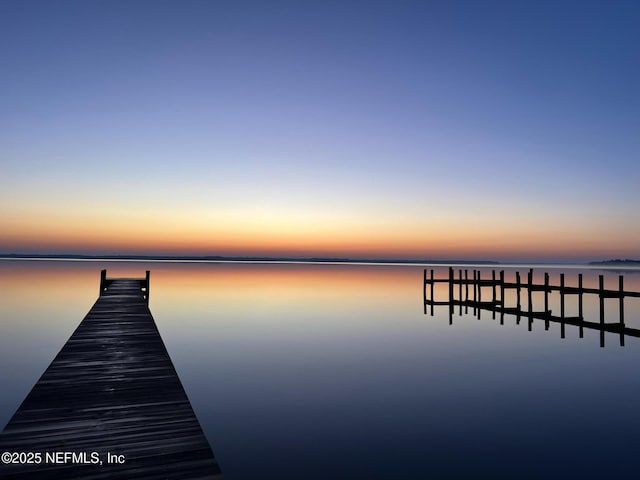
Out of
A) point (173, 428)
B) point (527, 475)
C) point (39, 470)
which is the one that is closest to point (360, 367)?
point (527, 475)

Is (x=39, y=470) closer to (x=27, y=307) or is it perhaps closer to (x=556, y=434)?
(x=556, y=434)

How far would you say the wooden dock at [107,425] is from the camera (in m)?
4.63

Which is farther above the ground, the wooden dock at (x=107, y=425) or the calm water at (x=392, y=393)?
the wooden dock at (x=107, y=425)

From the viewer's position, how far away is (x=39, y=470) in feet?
14.9

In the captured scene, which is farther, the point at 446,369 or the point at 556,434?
the point at 446,369

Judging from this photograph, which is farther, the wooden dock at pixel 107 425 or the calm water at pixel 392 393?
the calm water at pixel 392 393

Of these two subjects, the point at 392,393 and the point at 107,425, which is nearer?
the point at 107,425

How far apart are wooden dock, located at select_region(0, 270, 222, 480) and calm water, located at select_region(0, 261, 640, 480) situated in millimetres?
2262

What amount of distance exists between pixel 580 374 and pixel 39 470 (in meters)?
16.4

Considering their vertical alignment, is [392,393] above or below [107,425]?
A: below

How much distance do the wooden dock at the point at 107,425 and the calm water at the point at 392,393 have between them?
2.26 metres

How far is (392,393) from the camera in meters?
12.6

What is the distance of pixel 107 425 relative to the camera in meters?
5.75

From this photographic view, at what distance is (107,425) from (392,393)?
8772mm
